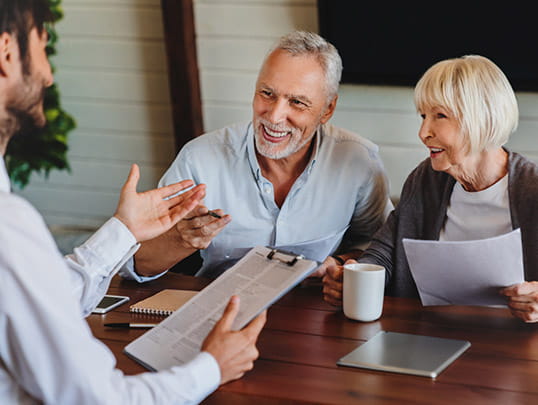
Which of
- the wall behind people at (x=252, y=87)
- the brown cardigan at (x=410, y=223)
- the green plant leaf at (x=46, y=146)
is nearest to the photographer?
the brown cardigan at (x=410, y=223)

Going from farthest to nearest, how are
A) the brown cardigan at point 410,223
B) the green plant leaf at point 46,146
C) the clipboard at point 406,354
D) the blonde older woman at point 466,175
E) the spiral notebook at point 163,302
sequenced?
the green plant leaf at point 46,146 < the brown cardigan at point 410,223 < the blonde older woman at point 466,175 < the spiral notebook at point 163,302 < the clipboard at point 406,354

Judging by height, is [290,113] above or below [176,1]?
below

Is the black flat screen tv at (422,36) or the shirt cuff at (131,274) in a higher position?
the black flat screen tv at (422,36)

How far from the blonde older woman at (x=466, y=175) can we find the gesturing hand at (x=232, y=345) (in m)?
0.40

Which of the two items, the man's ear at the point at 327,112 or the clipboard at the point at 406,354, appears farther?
the man's ear at the point at 327,112

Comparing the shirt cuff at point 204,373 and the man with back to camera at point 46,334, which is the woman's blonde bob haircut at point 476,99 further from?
the shirt cuff at point 204,373

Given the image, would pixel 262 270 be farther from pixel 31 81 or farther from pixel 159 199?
pixel 31 81

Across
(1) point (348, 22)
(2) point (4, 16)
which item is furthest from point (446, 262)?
(2) point (4, 16)

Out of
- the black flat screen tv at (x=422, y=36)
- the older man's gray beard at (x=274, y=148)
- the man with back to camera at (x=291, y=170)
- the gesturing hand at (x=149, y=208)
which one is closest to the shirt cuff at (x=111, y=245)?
the gesturing hand at (x=149, y=208)

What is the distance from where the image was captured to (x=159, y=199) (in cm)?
163

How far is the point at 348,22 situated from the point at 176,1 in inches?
30.0

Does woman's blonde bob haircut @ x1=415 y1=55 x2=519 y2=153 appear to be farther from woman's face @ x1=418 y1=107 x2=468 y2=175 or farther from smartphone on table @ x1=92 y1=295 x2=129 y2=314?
smartphone on table @ x1=92 y1=295 x2=129 y2=314

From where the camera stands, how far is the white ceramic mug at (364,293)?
1596 mm

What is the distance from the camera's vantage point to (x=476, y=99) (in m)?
1.85
